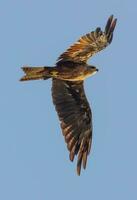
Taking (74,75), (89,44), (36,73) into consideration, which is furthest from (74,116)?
(89,44)

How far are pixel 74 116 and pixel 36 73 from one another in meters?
1.80

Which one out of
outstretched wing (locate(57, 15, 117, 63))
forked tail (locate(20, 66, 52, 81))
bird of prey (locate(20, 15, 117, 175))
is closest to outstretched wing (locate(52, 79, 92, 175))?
bird of prey (locate(20, 15, 117, 175))

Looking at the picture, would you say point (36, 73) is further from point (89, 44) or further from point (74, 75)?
point (89, 44)

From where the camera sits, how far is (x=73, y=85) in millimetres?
25500

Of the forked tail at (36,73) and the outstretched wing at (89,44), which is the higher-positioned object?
the outstretched wing at (89,44)

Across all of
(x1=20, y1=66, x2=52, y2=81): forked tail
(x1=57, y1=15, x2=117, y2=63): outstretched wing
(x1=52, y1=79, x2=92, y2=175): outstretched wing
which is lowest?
(x1=52, y1=79, x2=92, y2=175): outstretched wing

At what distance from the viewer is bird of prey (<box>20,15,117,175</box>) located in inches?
950

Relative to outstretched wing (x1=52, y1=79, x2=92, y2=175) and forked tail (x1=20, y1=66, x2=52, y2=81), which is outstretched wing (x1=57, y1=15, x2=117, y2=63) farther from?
outstretched wing (x1=52, y1=79, x2=92, y2=175)

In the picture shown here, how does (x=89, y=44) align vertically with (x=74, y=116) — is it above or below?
above

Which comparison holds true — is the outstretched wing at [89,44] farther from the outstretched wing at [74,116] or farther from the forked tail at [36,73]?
the outstretched wing at [74,116]

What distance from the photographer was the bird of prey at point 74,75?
24141 mm

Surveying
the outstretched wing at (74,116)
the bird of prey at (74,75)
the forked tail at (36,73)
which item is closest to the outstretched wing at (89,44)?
the bird of prey at (74,75)

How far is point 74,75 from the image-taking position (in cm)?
2425

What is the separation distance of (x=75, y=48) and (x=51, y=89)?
1236mm
